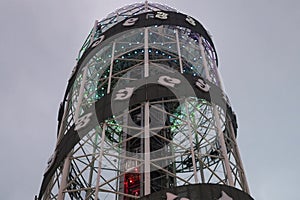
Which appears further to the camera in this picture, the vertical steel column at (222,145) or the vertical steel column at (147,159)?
the vertical steel column at (222,145)

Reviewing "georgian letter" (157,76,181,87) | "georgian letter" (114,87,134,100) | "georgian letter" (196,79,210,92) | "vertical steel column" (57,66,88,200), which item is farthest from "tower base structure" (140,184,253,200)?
"georgian letter" (196,79,210,92)

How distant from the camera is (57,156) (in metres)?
24.7

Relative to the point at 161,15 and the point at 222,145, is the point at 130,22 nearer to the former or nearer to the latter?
the point at 161,15

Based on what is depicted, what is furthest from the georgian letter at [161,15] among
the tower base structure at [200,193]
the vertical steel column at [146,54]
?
the tower base structure at [200,193]

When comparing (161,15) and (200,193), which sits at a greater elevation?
(161,15)

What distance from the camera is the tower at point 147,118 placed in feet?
71.2

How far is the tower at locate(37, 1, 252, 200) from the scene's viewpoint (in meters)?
21.7

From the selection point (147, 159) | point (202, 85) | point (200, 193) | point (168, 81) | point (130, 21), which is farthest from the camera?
point (130, 21)

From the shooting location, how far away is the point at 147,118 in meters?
22.8

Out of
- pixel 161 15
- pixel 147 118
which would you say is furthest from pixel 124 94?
pixel 161 15

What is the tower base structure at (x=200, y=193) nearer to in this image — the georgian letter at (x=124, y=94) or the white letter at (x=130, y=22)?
the georgian letter at (x=124, y=94)

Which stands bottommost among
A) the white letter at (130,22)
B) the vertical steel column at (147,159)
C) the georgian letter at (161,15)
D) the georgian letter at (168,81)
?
the vertical steel column at (147,159)

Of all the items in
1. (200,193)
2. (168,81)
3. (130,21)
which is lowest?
(200,193)

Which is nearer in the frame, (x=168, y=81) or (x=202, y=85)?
(x=168, y=81)
